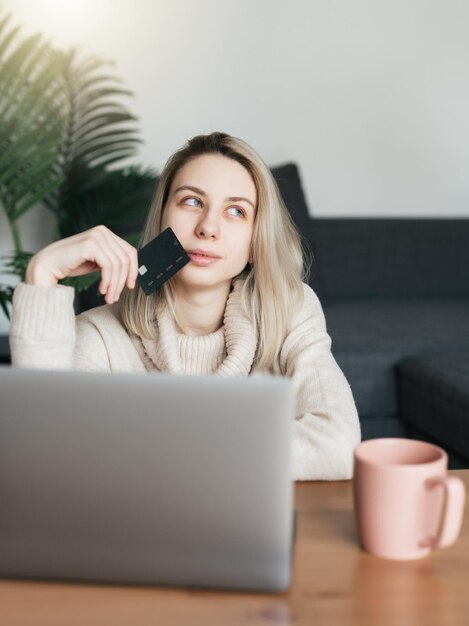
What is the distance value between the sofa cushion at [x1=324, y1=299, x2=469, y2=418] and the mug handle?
155cm

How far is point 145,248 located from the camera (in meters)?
1.24

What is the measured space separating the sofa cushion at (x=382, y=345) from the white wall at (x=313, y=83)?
0.81 m

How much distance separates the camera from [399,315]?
2.74 meters

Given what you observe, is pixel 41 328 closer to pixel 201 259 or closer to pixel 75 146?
pixel 201 259

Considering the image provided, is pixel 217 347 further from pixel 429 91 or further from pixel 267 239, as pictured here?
pixel 429 91

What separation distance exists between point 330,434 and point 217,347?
1.19 ft

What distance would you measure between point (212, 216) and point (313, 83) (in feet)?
6.53

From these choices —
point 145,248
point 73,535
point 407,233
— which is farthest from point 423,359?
point 73,535

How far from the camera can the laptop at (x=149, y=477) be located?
2.19ft

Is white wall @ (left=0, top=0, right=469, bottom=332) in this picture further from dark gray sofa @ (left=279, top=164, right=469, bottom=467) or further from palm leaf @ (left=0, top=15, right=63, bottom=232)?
palm leaf @ (left=0, top=15, right=63, bottom=232)

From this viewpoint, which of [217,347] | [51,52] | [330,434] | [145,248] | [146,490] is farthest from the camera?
[51,52]

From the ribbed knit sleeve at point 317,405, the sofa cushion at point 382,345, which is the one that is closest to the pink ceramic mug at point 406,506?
the ribbed knit sleeve at point 317,405

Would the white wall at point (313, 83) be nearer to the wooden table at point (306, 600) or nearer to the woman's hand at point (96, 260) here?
the woman's hand at point (96, 260)

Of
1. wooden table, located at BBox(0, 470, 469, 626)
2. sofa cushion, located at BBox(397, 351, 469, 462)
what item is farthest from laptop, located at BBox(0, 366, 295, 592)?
sofa cushion, located at BBox(397, 351, 469, 462)
